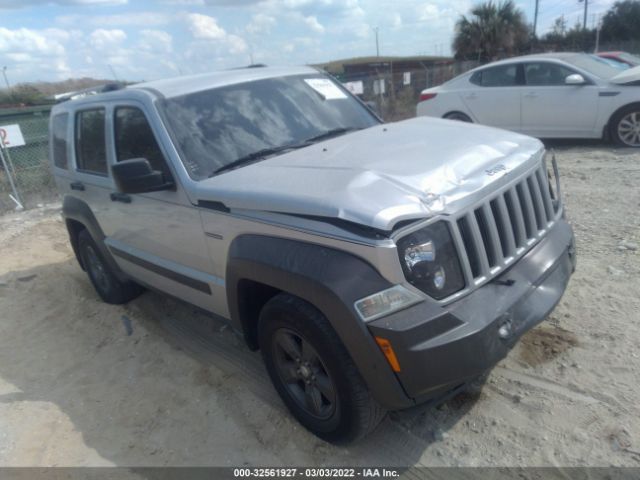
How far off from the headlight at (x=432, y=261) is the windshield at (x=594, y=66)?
303 inches

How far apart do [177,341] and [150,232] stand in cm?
110

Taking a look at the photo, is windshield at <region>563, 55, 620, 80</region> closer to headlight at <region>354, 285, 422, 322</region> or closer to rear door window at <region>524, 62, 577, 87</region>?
rear door window at <region>524, 62, 577, 87</region>

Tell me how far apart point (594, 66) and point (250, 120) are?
7.63 metres

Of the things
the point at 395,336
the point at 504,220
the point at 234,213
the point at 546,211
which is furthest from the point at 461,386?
the point at 234,213

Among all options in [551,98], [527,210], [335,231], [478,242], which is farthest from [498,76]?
[335,231]

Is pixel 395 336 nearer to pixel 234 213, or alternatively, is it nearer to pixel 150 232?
pixel 234 213

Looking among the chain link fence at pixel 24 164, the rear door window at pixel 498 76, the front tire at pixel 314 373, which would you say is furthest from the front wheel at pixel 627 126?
the chain link fence at pixel 24 164

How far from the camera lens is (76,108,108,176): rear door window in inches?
167

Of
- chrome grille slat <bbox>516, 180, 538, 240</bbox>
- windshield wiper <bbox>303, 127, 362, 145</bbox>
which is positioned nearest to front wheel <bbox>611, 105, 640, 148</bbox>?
windshield wiper <bbox>303, 127, 362, 145</bbox>

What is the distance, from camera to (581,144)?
9109mm

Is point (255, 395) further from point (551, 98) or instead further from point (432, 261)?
point (551, 98)

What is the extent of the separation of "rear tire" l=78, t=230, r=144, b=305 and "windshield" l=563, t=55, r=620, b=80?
26.1ft

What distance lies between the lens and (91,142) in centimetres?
446

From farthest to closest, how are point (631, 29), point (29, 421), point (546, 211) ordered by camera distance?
point (631, 29)
point (29, 421)
point (546, 211)
